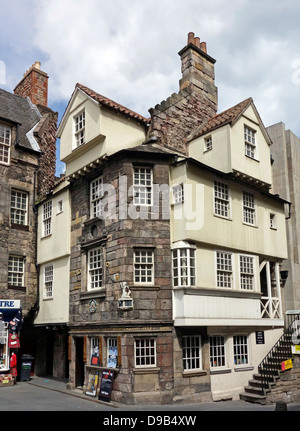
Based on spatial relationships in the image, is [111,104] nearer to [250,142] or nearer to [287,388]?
[250,142]

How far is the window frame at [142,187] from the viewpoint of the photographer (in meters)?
17.3

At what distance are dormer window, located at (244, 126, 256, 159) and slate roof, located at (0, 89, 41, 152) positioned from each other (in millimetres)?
11274

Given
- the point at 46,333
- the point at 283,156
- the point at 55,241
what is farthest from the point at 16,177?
the point at 283,156

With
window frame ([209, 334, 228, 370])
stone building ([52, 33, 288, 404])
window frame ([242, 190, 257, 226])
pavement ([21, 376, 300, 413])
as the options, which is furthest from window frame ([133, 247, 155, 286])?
window frame ([242, 190, 257, 226])

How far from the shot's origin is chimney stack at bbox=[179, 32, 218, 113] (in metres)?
22.0

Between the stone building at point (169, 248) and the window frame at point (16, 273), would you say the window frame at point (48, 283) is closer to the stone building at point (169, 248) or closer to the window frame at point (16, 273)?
the window frame at point (16, 273)

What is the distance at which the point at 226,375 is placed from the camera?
17812 mm

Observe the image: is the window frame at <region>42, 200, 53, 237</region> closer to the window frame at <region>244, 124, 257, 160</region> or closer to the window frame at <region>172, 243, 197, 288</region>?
the window frame at <region>172, 243, 197, 288</region>

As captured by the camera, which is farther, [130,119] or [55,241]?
[55,241]

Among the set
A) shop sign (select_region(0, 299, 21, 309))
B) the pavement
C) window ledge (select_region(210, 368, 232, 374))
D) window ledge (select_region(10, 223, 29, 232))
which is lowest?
the pavement

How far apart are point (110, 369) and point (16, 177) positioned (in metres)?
11.6

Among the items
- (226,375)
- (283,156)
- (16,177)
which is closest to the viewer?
(226,375)

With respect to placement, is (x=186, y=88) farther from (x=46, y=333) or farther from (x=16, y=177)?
(x=46, y=333)

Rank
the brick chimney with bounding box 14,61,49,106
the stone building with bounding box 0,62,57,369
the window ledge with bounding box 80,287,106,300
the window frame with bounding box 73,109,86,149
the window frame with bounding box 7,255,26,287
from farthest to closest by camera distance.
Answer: the brick chimney with bounding box 14,61,49,106
the window frame with bounding box 7,255,26,287
the stone building with bounding box 0,62,57,369
the window frame with bounding box 73,109,86,149
the window ledge with bounding box 80,287,106,300
